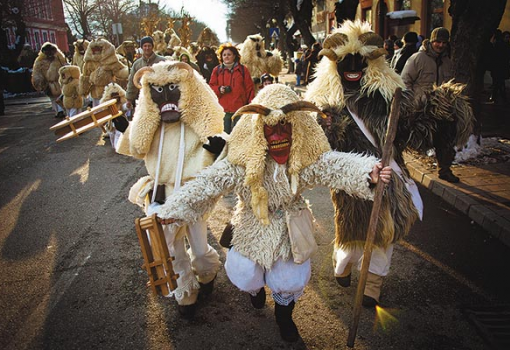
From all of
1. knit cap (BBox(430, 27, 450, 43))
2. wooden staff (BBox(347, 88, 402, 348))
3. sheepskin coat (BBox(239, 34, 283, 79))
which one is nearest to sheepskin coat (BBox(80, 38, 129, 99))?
sheepskin coat (BBox(239, 34, 283, 79))

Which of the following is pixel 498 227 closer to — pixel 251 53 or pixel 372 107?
pixel 372 107

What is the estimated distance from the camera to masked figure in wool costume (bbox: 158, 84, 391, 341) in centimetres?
271

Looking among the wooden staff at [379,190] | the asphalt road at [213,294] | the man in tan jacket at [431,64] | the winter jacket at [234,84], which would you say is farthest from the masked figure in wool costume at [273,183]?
the winter jacket at [234,84]

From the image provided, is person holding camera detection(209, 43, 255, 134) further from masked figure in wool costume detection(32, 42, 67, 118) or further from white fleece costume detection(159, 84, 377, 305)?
masked figure in wool costume detection(32, 42, 67, 118)

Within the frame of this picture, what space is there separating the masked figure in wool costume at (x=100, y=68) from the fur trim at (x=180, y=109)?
6.40 metres

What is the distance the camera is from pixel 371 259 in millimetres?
3285

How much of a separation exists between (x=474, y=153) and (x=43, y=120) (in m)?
12.4

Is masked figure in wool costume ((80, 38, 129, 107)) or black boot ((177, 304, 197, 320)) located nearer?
black boot ((177, 304, 197, 320))

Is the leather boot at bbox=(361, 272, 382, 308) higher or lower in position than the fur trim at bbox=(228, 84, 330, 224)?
lower

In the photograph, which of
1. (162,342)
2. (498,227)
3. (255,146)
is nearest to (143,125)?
(255,146)

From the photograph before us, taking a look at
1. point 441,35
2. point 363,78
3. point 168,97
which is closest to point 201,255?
point 168,97

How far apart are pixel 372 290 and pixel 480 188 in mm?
3092

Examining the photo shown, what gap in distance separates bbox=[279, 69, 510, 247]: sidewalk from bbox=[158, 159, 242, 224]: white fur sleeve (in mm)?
1828

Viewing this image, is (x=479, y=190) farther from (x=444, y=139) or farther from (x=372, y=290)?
(x=372, y=290)
